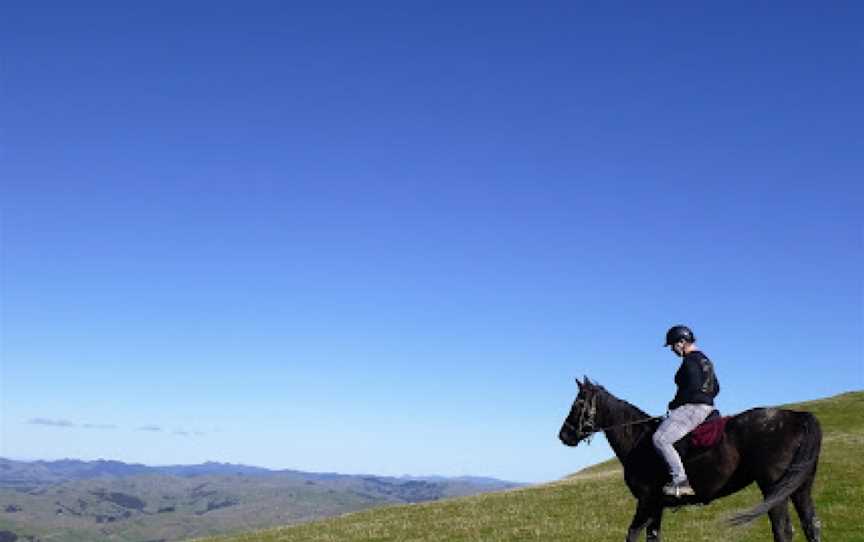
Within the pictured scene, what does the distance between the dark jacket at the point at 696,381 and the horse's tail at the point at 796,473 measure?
67.8 inches

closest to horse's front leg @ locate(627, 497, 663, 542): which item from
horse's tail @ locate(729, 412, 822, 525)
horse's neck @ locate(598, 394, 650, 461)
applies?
horse's neck @ locate(598, 394, 650, 461)

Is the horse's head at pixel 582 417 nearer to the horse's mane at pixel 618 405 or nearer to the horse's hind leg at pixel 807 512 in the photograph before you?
the horse's mane at pixel 618 405

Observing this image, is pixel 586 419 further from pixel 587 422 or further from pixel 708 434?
pixel 708 434

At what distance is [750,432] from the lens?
14.5 meters

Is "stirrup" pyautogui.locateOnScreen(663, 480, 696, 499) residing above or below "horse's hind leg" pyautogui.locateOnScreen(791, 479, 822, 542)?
above

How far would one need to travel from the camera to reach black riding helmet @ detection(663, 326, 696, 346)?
607 inches

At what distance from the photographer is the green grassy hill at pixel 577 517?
76.4 ft

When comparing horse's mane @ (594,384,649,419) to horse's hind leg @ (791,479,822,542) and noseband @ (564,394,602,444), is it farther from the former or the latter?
horse's hind leg @ (791,479,822,542)

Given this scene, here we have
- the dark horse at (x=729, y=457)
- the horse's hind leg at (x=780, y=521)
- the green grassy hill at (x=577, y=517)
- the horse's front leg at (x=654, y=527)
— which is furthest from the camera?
the green grassy hill at (x=577, y=517)

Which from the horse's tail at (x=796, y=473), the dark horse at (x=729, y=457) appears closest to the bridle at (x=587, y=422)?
the dark horse at (x=729, y=457)

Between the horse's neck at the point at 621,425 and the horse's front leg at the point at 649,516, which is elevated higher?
the horse's neck at the point at 621,425

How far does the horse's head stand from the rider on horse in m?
1.84

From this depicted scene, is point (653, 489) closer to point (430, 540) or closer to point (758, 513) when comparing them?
point (758, 513)

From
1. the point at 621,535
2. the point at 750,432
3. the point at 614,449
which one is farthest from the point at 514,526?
the point at 750,432
